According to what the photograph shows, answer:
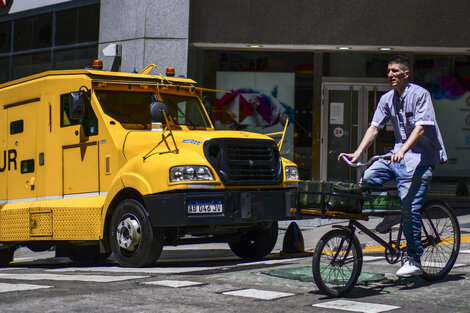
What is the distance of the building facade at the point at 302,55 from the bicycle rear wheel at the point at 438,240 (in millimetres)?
10330

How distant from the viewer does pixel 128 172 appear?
9.38 metres

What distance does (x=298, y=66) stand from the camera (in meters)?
18.3

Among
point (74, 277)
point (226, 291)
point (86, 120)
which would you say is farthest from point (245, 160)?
point (226, 291)

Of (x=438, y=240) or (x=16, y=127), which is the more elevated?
(x=16, y=127)

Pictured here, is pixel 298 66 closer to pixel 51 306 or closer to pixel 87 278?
pixel 87 278

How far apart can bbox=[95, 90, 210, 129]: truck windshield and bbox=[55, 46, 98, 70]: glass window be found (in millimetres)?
8329

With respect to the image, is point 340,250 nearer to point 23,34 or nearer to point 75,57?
point 75,57

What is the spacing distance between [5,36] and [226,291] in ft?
53.2

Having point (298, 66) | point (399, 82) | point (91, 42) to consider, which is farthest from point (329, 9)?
point (399, 82)

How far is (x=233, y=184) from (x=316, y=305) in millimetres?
3210

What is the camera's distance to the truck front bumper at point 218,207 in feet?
29.2

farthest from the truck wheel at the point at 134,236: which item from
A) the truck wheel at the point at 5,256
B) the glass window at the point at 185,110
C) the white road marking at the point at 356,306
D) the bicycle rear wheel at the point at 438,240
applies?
the truck wheel at the point at 5,256

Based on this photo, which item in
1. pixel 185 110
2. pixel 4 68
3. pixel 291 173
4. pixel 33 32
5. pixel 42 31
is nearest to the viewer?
pixel 291 173

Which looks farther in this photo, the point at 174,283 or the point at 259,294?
the point at 174,283
